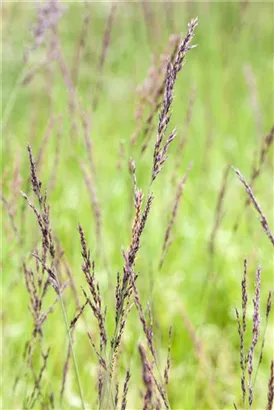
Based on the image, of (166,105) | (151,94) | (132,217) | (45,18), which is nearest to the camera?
(166,105)

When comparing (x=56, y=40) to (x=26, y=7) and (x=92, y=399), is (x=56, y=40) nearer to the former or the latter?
(x=92, y=399)

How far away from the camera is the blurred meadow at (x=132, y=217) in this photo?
6.13ft

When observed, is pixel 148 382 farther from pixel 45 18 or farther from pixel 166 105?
pixel 45 18

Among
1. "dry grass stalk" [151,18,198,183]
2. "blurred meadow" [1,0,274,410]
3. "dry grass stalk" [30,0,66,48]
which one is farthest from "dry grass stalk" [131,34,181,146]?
"dry grass stalk" [151,18,198,183]

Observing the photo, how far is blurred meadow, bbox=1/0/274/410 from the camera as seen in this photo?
187 cm

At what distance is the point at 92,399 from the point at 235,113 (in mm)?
2602

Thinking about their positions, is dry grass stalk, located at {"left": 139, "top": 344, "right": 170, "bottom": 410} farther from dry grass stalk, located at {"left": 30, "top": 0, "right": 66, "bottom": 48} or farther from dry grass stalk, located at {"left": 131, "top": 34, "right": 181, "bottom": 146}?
dry grass stalk, located at {"left": 30, "top": 0, "right": 66, "bottom": 48}

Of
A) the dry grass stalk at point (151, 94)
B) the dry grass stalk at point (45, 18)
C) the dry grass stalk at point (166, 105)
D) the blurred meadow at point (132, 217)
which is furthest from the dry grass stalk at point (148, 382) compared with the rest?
the dry grass stalk at point (45, 18)

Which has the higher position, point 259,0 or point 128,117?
point 259,0

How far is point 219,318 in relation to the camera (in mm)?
2707

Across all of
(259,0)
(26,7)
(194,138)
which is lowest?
(194,138)

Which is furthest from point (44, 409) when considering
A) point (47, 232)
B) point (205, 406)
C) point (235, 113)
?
point (235, 113)

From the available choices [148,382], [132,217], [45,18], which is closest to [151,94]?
[45,18]

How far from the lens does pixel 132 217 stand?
261 cm
